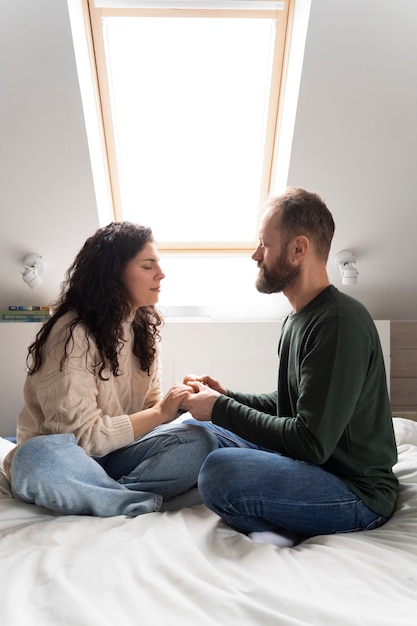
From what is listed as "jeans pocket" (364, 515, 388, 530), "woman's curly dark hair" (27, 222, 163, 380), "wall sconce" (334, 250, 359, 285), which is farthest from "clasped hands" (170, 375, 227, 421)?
"wall sconce" (334, 250, 359, 285)

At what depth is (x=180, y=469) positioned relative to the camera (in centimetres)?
155

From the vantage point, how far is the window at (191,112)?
2.42m

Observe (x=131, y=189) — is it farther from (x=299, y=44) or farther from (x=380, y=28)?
(x=380, y=28)

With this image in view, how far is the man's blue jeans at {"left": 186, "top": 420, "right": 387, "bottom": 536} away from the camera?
4.15ft

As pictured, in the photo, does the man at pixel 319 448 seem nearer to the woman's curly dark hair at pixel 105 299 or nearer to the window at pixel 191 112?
the woman's curly dark hair at pixel 105 299

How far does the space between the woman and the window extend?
1.13 metres

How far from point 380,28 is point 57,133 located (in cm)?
134

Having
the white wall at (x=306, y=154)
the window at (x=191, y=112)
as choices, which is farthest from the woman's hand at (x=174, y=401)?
the window at (x=191, y=112)

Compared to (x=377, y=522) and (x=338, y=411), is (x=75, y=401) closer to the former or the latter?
(x=338, y=411)

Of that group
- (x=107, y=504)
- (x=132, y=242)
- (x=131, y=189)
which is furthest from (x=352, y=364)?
(x=131, y=189)

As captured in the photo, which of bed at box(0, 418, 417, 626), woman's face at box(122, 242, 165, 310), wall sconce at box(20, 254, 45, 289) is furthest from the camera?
wall sconce at box(20, 254, 45, 289)

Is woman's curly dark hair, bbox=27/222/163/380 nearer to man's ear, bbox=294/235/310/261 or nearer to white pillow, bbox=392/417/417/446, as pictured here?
man's ear, bbox=294/235/310/261

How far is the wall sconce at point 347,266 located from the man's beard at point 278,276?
4.58 feet

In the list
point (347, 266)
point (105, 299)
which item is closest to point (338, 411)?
point (105, 299)
